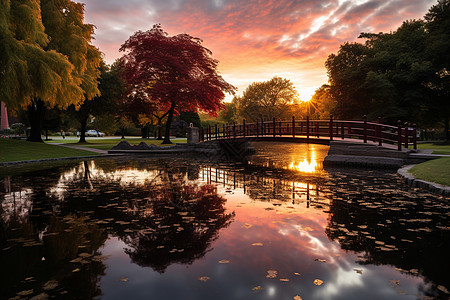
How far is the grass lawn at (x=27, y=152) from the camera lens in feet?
63.6

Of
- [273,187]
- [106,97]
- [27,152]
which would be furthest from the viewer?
[106,97]

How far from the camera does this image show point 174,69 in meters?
33.3

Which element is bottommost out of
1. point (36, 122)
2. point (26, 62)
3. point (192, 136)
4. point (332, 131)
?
point (192, 136)

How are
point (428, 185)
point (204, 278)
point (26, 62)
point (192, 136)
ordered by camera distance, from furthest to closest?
point (192, 136) → point (26, 62) → point (428, 185) → point (204, 278)

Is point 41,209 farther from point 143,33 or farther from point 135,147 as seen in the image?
point 143,33

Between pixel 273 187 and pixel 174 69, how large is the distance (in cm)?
2659

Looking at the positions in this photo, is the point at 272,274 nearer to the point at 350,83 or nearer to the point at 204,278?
the point at 204,278

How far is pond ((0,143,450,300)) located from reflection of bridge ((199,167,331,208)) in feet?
0.35

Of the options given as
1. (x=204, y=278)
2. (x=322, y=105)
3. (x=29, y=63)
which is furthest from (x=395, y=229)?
(x=322, y=105)

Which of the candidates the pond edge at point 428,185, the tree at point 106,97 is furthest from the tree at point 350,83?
the tree at point 106,97

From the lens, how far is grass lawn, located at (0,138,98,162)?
63.6ft

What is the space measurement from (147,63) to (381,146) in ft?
83.0

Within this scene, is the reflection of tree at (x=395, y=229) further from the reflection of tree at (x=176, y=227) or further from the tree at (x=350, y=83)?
the tree at (x=350, y=83)

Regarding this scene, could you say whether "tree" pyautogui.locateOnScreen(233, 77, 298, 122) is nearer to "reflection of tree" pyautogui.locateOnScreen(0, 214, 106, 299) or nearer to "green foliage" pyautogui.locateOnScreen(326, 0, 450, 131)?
"green foliage" pyautogui.locateOnScreen(326, 0, 450, 131)
